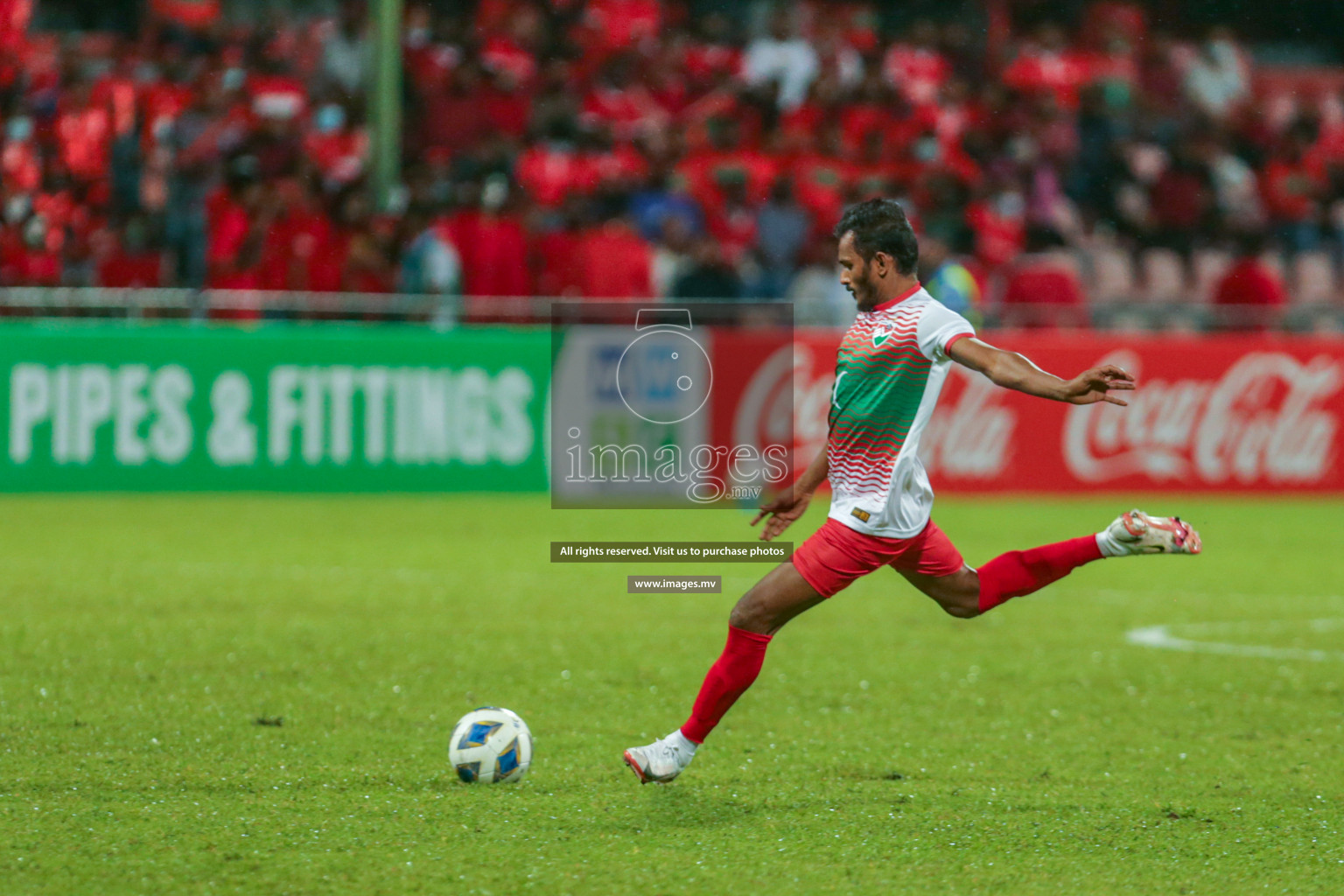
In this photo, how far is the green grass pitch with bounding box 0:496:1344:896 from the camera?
464 centimetres

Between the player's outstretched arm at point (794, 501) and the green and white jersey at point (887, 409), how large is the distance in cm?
18

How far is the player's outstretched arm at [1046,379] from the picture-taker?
4.94m

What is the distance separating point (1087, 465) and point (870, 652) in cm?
893

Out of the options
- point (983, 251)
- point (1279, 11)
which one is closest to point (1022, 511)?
point (983, 251)

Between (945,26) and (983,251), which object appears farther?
(945,26)

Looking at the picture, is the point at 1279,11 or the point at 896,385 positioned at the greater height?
the point at 1279,11

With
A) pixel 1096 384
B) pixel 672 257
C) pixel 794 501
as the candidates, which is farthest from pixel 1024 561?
pixel 672 257

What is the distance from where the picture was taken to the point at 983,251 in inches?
739

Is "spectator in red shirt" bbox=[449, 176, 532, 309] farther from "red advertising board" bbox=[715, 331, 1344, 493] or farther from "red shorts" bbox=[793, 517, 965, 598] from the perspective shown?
"red shorts" bbox=[793, 517, 965, 598]

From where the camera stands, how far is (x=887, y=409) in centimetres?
545

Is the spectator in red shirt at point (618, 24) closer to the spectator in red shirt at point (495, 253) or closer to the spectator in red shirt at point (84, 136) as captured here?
the spectator in red shirt at point (495, 253)

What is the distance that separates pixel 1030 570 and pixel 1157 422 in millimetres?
11572

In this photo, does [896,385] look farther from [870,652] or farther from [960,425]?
[960,425]

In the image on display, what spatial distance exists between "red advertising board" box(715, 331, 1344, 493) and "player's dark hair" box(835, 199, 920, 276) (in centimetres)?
1064
